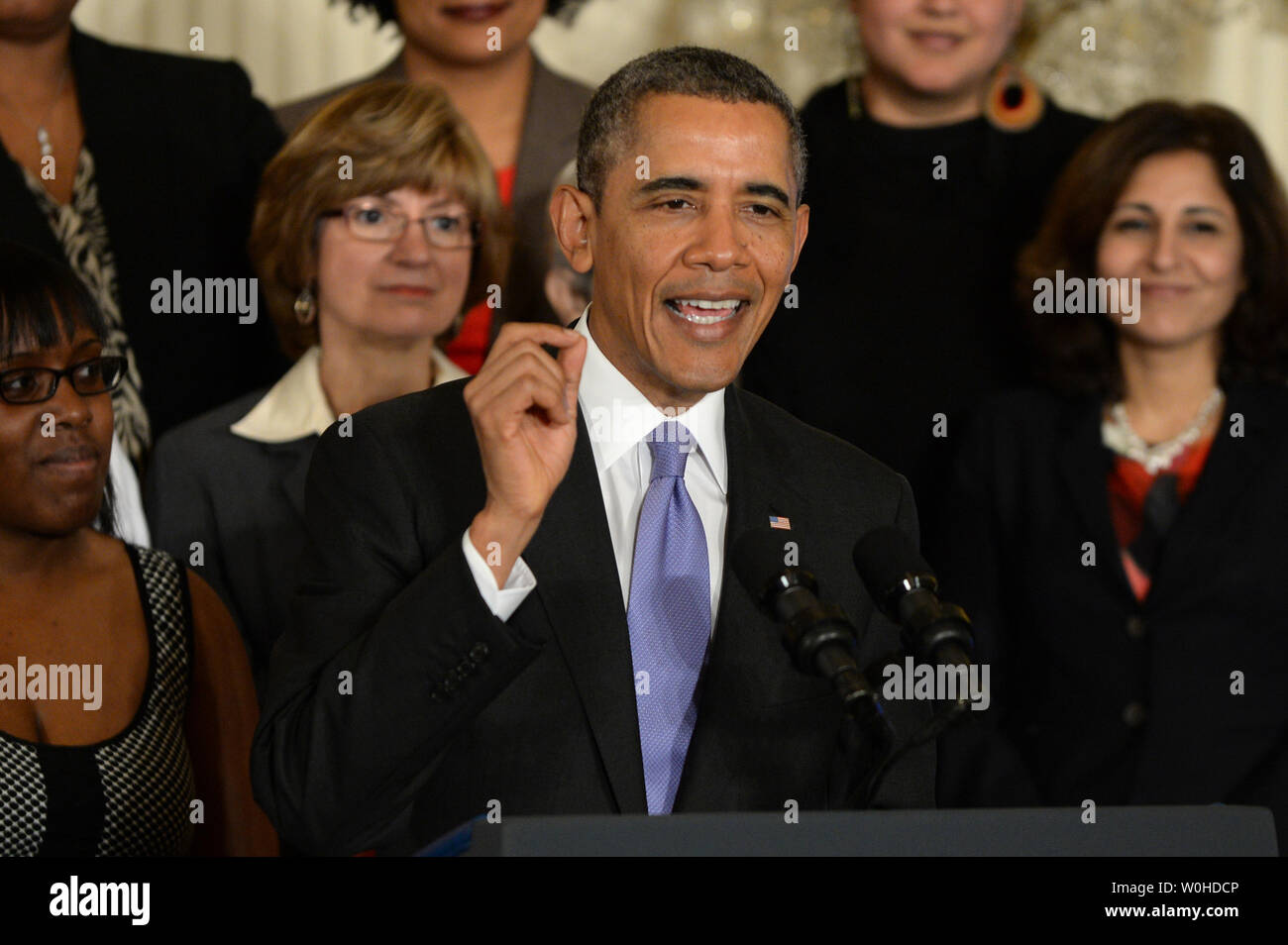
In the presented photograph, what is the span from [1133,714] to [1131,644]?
12 cm

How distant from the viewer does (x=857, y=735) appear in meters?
1.93

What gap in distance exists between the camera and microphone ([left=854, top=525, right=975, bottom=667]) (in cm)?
157

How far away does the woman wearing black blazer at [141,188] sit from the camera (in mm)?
3023

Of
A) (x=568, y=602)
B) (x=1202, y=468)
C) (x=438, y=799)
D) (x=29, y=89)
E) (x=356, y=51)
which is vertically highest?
(x=356, y=51)

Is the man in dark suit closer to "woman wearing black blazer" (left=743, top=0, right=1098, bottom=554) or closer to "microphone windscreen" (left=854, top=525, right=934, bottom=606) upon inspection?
"microphone windscreen" (left=854, top=525, right=934, bottom=606)

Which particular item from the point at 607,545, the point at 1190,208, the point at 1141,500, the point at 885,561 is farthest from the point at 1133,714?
the point at 885,561

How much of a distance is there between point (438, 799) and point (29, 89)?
1787 millimetres

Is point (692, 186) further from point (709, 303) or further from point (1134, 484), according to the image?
point (1134, 484)

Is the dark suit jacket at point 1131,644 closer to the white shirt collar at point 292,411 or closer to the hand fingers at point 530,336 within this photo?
the white shirt collar at point 292,411

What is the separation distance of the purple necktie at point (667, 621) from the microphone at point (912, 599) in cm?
33

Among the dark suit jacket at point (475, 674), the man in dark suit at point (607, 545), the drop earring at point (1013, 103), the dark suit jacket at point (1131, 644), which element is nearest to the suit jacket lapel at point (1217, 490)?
the dark suit jacket at point (1131, 644)
